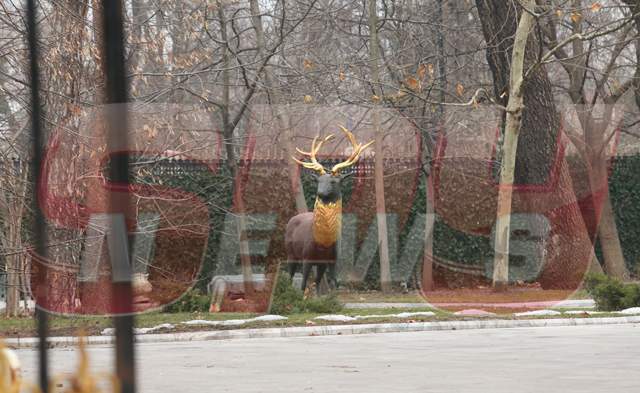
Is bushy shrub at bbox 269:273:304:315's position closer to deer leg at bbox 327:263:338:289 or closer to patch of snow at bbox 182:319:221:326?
patch of snow at bbox 182:319:221:326

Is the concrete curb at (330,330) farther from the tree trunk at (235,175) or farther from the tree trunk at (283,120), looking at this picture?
the tree trunk at (283,120)

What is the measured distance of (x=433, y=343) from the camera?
51.1 feet

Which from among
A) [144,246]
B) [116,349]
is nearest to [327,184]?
[144,246]

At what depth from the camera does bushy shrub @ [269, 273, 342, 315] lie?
65.3 ft

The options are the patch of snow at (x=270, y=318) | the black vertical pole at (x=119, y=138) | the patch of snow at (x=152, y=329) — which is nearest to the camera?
the black vertical pole at (x=119, y=138)

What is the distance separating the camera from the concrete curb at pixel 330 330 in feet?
53.4

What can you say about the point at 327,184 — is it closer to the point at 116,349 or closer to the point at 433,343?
the point at 433,343

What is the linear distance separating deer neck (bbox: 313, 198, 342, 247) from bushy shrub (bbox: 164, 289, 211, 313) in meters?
2.31

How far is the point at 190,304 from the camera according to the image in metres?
21.0

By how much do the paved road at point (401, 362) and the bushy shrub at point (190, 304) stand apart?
15.0ft

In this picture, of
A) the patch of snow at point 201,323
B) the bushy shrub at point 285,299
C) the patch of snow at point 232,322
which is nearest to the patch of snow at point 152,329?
the patch of snow at point 201,323

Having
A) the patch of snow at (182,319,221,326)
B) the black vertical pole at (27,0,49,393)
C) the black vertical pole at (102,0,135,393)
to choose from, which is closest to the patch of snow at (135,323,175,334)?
the patch of snow at (182,319,221,326)

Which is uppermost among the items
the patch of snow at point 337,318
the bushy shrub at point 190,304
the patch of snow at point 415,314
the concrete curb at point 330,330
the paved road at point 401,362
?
the bushy shrub at point 190,304

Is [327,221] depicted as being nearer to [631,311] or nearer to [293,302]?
[293,302]
